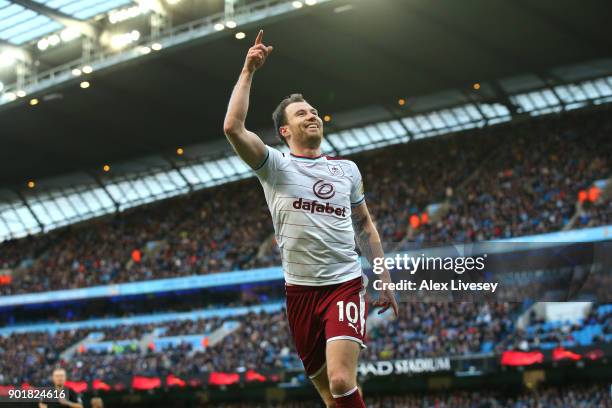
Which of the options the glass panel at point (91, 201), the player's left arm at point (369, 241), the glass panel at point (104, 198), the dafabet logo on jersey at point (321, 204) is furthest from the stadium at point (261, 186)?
the dafabet logo on jersey at point (321, 204)

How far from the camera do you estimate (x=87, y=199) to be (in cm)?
5778

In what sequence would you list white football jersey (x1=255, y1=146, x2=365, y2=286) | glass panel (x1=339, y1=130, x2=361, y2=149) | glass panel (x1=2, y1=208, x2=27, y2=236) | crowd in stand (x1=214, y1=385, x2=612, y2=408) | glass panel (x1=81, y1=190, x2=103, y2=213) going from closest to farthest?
1. white football jersey (x1=255, y1=146, x2=365, y2=286)
2. crowd in stand (x1=214, y1=385, x2=612, y2=408)
3. glass panel (x1=339, y1=130, x2=361, y2=149)
4. glass panel (x1=81, y1=190, x2=103, y2=213)
5. glass panel (x1=2, y1=208, x2=27, y2=236)

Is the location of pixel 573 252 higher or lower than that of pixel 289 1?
lower

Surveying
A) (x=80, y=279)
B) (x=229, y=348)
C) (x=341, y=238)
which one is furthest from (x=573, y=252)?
(x=80, y=279)

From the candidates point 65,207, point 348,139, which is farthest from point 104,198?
point 348,139

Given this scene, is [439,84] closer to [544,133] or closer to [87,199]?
[544,133]

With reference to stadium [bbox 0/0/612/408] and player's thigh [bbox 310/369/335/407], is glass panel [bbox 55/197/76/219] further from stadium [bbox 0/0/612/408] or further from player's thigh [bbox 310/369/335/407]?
player's thigh [bbox 310/369/335/407]

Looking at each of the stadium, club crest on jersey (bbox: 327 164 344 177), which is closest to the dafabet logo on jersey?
club crest on jersey (bbox: 327 164 344 177)

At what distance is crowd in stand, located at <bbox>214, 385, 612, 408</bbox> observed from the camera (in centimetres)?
2847

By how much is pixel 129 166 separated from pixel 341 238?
1924 inches

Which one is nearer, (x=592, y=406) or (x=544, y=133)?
(x=592, y=406)

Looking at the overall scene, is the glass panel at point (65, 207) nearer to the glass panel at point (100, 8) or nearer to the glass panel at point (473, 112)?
the glass panel at point (100, 8)

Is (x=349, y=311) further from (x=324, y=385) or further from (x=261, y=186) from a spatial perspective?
(x=261, y=186)

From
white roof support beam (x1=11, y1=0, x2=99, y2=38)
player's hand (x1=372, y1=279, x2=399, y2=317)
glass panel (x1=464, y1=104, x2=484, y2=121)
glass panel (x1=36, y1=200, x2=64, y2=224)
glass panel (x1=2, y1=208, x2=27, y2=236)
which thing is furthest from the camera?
glass panel (x1=2, y1=208, x2=27, y2=236)
